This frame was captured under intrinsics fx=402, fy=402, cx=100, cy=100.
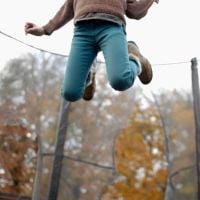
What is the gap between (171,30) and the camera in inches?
154

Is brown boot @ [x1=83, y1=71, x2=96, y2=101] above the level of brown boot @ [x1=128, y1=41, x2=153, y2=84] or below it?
below

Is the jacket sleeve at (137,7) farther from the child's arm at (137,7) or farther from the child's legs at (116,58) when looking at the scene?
the child's legs at (116,58)

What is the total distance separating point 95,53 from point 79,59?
7 cm

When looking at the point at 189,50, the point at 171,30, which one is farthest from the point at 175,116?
the point at 171,30

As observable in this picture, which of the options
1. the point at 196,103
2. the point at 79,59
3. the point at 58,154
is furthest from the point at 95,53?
the point at 196,103

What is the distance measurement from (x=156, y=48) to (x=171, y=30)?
248 millimetres

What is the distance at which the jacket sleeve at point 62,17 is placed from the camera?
5.03 feet

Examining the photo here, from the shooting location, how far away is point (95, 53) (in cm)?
143

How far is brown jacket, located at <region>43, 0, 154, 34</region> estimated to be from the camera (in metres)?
1.37

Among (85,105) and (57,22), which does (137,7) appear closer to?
(57,22)

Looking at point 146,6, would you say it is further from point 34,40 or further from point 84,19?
point 34,40

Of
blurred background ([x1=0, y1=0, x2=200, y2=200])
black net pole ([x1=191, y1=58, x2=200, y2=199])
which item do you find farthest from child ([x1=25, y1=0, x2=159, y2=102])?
black net pole ([x1=191, y1=58, x2=200, y2=199])

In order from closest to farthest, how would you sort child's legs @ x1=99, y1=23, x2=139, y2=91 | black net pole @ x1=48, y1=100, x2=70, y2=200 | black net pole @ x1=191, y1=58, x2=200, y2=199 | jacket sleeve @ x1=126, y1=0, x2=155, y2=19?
child's legs @ x1=99, y1=23, x2=139, y2=91 < jacket sleeve @ x1=126, y1=0, x2=155, y2=19 < black net pole @ x1=48, y1=100, x2=70, y2=200 < black net pole @ x1=191, y1=58, x2=200, y2=199

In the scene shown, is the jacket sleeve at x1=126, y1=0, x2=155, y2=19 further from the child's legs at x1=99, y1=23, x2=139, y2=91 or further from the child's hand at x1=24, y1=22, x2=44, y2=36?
the child's hand at x1=24, y1=22, x2=44, y2=36
